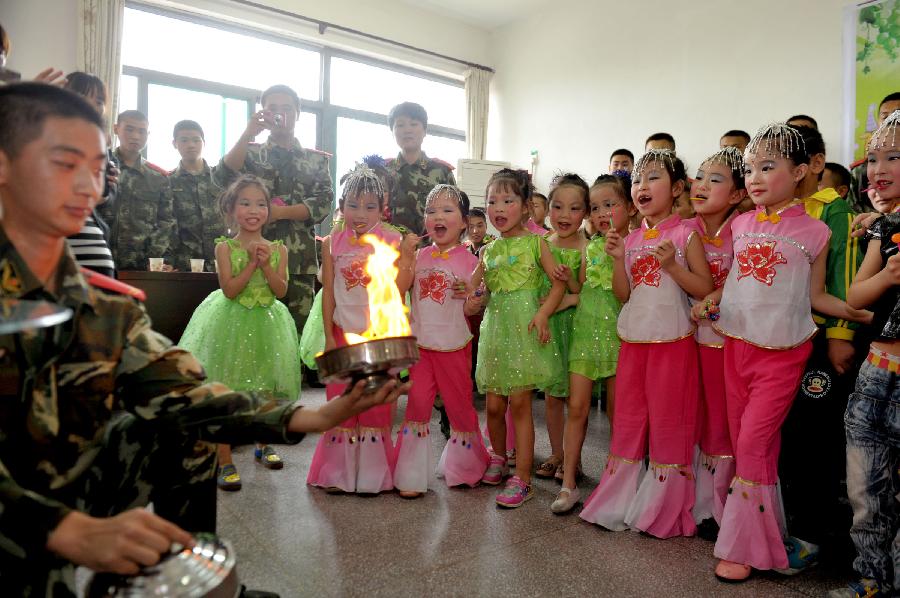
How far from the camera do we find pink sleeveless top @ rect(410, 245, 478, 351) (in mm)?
2926

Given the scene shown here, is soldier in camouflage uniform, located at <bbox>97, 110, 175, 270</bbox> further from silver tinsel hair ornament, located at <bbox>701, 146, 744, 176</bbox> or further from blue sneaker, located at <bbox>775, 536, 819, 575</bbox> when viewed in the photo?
blue sneaker, located at <bbox>775, 536, 819, 575</bbox>

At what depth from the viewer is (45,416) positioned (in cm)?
118

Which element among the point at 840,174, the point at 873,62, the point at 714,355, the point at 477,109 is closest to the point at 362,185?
the point at 714,355

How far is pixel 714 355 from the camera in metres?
2.48

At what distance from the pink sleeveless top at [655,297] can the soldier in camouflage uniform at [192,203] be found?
3834 mm

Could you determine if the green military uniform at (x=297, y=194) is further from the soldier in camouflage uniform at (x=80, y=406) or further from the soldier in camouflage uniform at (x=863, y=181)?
the soldier in camouflage uniform at (x=863, y=181)

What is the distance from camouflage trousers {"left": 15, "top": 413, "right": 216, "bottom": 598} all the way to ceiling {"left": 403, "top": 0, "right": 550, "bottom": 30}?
8.36m

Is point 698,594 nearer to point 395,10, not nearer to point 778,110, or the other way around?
point 778,110

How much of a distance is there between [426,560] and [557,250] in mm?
1568

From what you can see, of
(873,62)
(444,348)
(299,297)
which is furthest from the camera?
(873,62)

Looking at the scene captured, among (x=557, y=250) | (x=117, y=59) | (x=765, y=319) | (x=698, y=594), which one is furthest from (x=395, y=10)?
(x=698, y=594)

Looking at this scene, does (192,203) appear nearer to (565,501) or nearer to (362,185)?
(362,185)

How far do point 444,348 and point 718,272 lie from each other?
121cm

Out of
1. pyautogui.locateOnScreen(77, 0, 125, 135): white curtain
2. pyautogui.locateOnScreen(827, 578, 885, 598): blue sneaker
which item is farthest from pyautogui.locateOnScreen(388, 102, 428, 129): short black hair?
pyautogui.locateOnScreen(77, 0, 125, 135): white curtain
